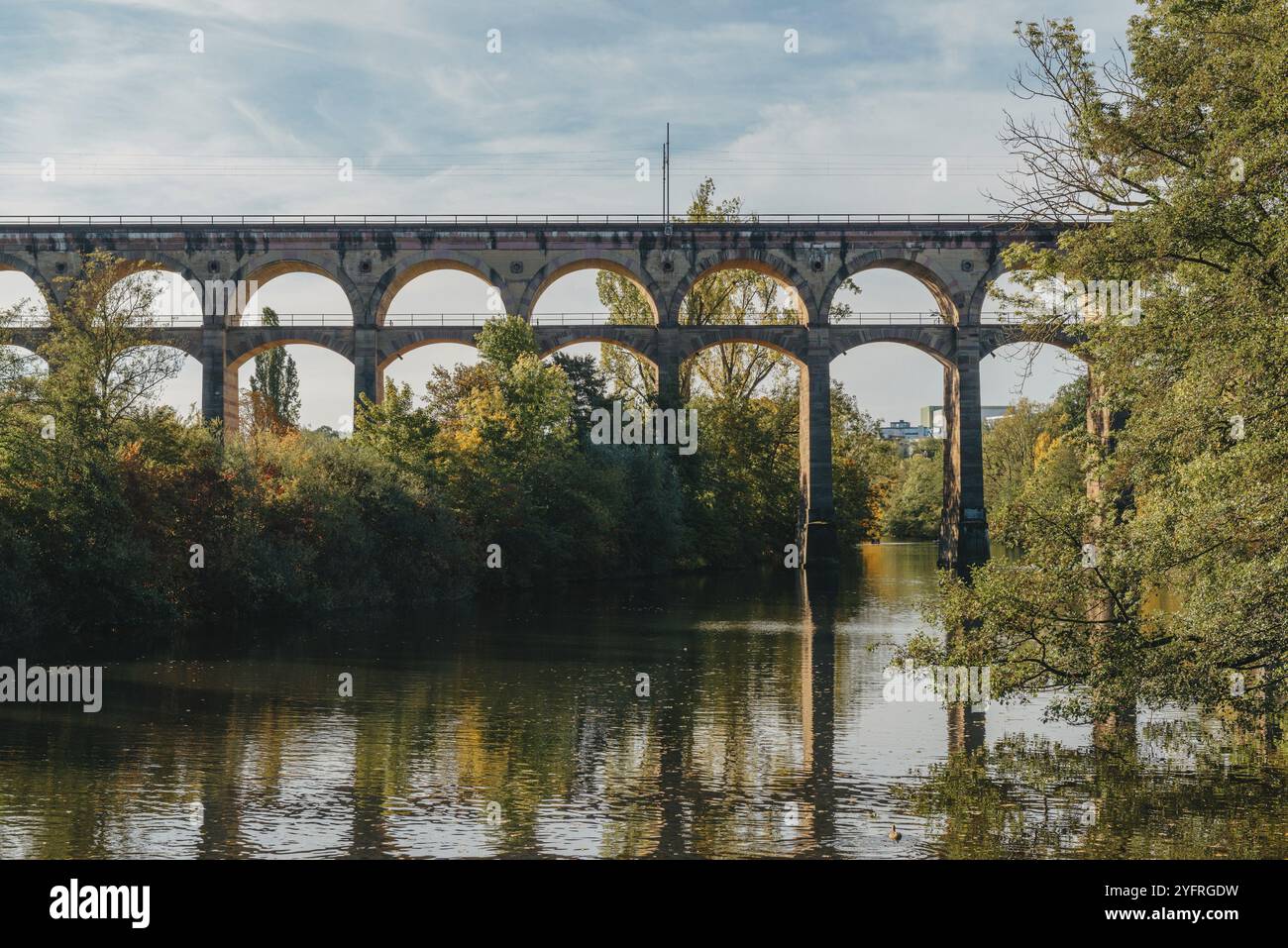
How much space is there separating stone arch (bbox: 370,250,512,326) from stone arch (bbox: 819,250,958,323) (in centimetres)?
1345

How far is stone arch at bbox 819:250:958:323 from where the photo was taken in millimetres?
55469

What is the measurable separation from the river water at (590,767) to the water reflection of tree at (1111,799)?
0.15 feet

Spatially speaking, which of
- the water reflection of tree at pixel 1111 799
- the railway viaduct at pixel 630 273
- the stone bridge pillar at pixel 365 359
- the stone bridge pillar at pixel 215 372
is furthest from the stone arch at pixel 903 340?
the water reflection of tree at pixel 1111 799

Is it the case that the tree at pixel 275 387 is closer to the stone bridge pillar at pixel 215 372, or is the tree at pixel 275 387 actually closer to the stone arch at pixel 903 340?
the stone bridge pillar at pixel 215 372

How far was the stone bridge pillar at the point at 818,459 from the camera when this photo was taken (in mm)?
55969

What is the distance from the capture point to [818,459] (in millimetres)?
56625

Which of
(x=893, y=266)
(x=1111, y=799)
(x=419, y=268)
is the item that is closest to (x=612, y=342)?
(x=419, y=268)

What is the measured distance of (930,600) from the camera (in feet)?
53.9

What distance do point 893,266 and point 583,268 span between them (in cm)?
1324

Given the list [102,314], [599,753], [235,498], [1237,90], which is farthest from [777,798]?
[102,314]

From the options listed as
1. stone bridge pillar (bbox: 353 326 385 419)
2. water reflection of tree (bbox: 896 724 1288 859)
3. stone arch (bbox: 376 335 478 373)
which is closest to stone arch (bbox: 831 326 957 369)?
stone arch (bbox: 376 335 478 373)

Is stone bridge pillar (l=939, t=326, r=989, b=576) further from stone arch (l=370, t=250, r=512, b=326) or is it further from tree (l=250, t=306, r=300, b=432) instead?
tree (l=250, t=306, r=300, b=432)
